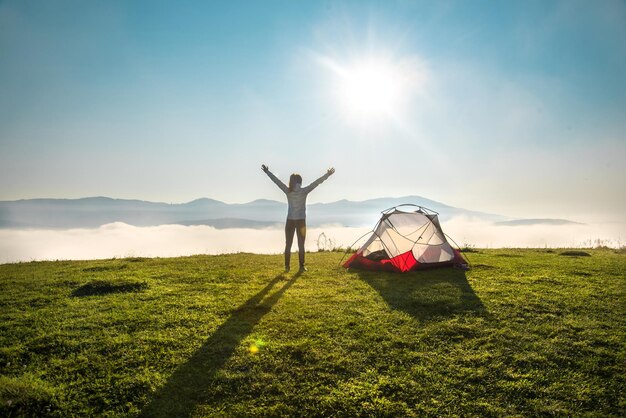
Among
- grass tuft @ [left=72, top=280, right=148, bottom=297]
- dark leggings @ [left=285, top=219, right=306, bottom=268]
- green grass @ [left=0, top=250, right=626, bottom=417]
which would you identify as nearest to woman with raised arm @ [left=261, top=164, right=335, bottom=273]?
dark leggings @ [left=285, top=219, right=306, bottom=268]

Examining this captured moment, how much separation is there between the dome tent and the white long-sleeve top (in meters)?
3.03

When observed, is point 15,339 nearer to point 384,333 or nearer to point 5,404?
point 5,404

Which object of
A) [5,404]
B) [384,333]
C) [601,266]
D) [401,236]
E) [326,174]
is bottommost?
[5,404]

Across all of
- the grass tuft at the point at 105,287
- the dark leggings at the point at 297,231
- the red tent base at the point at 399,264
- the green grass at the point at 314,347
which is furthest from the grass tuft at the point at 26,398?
the red tent base at the point at 399,264

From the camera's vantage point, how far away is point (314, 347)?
631 centimetres

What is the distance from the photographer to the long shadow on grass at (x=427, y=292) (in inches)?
324

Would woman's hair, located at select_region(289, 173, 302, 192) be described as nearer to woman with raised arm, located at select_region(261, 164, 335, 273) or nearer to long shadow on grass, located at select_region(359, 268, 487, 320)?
woman with raised arm, located at select_region(261, 164, 335, 273)

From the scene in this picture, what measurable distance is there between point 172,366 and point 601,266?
15318 millimetres

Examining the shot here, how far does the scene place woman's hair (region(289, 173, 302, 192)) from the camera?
12.4 meters

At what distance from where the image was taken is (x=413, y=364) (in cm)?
575

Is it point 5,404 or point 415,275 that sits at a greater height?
point 415,275

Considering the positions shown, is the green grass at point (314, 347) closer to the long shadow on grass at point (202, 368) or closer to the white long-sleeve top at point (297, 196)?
the long shadow on grass at point (202, 368)

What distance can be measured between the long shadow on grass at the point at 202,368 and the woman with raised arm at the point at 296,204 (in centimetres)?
411

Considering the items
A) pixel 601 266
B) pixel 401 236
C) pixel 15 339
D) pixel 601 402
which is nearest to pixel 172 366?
pixel 15 339
